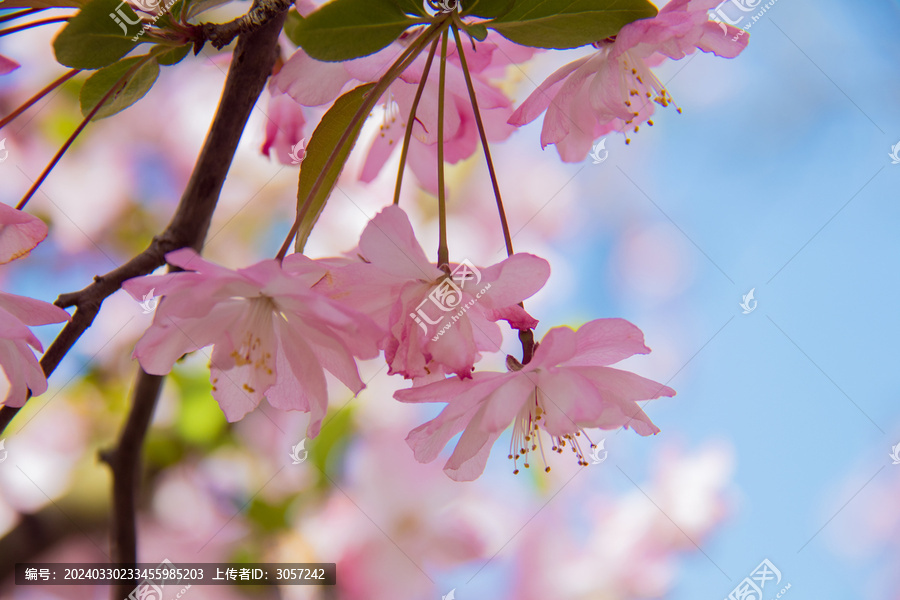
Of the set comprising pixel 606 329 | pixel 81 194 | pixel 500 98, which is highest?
pixel 81 194

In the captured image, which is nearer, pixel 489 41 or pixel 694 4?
pixel 694 4

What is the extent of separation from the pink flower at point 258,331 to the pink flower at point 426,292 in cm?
2

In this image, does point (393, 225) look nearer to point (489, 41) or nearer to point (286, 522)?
point (489, 41)

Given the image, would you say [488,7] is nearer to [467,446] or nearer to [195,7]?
[195,7]

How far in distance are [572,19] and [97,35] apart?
0.33 m

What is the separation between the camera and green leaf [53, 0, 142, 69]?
1.45 feet

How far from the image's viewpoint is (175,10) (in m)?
0.50

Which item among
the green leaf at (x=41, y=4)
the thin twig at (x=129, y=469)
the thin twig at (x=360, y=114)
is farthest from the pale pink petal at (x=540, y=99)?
the thin twig at (x=129, y=469)

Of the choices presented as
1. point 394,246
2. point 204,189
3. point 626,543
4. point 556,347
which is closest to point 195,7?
point 204,189

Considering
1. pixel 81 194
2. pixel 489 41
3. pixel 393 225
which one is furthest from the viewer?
pixel 81 194

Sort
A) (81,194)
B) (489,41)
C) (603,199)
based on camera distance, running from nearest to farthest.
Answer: (489,41) → (81,194) → (603,199)

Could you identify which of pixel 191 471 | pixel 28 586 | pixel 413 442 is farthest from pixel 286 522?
pixel 413 442

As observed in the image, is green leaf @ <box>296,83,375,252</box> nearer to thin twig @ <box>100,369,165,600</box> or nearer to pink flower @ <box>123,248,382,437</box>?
pink flower @ <box>123,248,382,437</box>

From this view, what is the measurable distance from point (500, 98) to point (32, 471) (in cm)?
130
